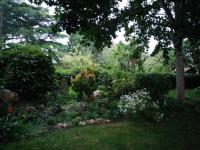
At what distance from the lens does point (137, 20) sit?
12.6 metres

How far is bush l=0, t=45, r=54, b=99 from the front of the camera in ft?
38.5

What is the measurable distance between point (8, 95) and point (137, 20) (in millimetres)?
6465

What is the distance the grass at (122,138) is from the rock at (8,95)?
395 centimetres

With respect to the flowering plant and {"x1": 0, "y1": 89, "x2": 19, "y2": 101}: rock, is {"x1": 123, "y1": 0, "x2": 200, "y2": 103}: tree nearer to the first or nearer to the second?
the flowering plant

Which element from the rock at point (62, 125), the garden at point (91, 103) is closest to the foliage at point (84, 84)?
the garden at point (91, 103)

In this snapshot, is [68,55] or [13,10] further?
[68,55]

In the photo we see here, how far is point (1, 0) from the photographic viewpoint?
26.3 meters

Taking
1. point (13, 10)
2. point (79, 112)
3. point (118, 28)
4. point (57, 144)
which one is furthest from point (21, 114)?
point (13, 10)

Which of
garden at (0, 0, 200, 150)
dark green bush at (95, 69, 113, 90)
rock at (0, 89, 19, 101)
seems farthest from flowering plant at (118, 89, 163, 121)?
dark green bush at (95, 69, 113, 90)

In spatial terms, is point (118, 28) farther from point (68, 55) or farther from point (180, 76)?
point (68, 55)

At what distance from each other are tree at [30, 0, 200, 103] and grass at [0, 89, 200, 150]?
2.91m

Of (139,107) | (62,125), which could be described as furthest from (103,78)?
(62,125)

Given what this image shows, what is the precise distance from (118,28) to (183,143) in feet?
18.1

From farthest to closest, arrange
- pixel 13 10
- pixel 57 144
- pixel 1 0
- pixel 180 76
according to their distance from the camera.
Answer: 1. pixel 13 10
2. pixel 1 0
3. pixel 180 76
4. pixel 57 144
